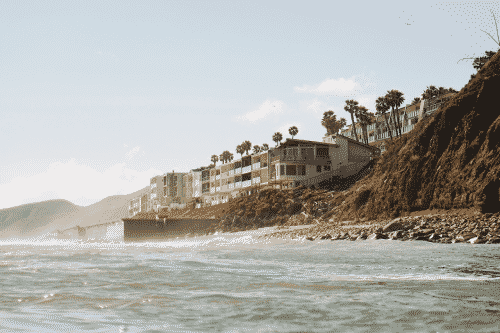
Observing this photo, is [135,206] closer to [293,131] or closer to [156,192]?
[156,192]

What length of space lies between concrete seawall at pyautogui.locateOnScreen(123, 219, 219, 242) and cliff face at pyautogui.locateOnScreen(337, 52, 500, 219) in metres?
34.3

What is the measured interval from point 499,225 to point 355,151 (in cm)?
5685

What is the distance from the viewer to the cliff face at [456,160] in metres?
25.5

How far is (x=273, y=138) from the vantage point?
340 ft

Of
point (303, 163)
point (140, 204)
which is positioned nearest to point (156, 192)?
point (140, 204)

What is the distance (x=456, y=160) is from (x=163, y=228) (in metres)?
47.4

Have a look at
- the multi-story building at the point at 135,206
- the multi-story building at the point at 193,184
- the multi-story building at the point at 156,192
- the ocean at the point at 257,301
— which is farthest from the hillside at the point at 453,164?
the multi-story building at the point at 135,206

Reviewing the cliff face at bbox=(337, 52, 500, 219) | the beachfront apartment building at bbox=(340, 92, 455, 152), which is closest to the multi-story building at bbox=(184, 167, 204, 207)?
the beachfront apartment building at bbox=(340, 92, 455, 152)

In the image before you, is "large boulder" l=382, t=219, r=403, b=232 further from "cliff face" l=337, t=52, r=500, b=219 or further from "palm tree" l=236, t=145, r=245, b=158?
"palm tree" l=236, t=145, r=245, b=158

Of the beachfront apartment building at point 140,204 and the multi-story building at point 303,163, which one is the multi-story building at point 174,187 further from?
the multi-story building at point 303,163

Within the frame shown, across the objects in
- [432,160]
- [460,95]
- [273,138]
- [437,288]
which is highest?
[273,138]

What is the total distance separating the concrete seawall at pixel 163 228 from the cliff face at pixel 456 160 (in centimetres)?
3427

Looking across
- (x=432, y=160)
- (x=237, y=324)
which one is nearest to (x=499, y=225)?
(x=432, y=160)

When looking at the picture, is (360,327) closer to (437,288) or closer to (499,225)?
(437,288)
